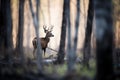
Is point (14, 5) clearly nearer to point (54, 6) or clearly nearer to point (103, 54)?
point (54, 6)

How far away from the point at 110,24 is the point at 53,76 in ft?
9.23

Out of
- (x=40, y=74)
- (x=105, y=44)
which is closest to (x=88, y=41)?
(x=40, y=74)

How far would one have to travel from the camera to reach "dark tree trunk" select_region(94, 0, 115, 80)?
10516 millimetres

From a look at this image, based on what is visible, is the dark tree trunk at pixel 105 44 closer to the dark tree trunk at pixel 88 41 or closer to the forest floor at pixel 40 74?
the forest floor at pixel 40 74

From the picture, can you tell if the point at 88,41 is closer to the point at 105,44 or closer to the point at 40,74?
the point at 40,74

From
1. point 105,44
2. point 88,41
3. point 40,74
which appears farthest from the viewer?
point 88,41

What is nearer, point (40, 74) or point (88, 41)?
point (40, 74)

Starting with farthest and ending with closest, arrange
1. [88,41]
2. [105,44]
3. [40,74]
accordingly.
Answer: [88,41], [40,74], [105,44]

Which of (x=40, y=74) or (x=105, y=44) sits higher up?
(x=105, y=44)

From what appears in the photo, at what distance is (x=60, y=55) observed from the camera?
19828 millimetres

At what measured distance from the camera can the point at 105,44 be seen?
10.5 m

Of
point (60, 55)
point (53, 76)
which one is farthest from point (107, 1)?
point (60, 55)

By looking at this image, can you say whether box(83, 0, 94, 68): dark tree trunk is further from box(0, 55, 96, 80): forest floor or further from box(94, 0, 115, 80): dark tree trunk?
box(94, 0, 115, 80): dark tree trunk

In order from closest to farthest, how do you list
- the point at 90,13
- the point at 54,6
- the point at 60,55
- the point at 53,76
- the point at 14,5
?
the point at 53,76, the point at 90,13, the point at 60,55, the point at 14,5, the point at 54,6
